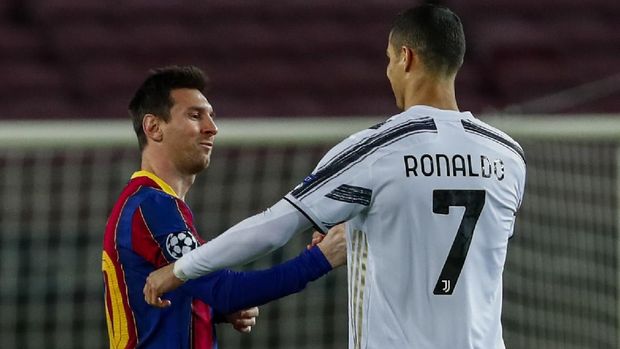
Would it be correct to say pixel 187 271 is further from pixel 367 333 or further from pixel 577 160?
pixel 577 160

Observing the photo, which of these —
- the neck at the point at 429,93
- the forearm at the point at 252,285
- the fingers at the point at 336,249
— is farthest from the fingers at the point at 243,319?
the neck at the point at 429,93

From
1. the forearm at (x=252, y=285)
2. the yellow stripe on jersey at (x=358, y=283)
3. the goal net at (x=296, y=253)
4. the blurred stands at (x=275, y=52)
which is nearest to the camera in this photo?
the yellow stripe on jersey at (x=358, y=283)

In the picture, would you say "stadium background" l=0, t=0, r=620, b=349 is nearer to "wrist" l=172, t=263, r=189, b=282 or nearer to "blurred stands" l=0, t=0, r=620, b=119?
"blurred stands" l=0, t=0, r=620, b=119

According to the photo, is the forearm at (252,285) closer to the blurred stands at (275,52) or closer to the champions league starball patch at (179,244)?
the champions league starball patch at (179,244)

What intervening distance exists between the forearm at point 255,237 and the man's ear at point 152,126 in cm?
74

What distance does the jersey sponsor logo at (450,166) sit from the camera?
3.12m

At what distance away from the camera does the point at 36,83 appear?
9.63 m

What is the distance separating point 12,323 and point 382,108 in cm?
446

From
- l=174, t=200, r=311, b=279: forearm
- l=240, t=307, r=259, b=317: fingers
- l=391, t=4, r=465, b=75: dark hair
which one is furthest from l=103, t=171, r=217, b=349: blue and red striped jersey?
l=391, t=4, r=465, b=75: dark hair

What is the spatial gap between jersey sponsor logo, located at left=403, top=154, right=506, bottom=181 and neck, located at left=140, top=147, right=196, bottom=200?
927 millimetres

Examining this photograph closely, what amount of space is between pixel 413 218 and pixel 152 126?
3.51 feet

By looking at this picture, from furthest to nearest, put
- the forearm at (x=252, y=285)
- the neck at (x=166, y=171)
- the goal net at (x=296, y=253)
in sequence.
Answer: the goal net at (x=296, y=253)
the neck at (x=166, y=171)
the forearm at (x=252, y=285)

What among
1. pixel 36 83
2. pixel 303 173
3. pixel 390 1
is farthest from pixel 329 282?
pixel 390 1

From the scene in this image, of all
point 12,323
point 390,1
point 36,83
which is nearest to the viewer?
point 12,323
